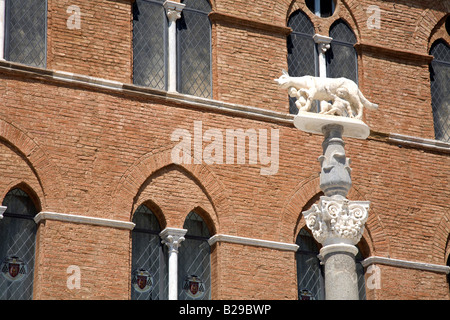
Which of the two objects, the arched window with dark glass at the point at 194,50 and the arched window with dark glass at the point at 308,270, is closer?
the arched window with dark glass at the point at 308,270

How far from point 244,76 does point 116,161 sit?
258 centimetres

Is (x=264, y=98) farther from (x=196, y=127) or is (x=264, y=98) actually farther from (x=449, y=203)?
(x=449, y=203)

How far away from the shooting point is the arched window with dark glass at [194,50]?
17.1m

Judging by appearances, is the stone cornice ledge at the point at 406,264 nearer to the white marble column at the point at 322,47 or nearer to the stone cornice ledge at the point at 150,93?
the stone cornice ledge at the point at 150,93

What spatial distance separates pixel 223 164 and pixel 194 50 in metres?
1.92

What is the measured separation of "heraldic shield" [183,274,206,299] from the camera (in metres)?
16.0

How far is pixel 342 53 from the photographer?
60.8 feet

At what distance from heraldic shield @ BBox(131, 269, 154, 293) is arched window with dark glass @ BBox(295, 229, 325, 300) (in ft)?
7.48

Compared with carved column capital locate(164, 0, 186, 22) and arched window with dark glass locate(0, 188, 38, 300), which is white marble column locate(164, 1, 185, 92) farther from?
arched window with dark glass locate(0, 188, 38, 300)

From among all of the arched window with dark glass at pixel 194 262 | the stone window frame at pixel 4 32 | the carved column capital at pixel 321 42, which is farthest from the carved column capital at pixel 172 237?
the carved column capital at pixel 321 42

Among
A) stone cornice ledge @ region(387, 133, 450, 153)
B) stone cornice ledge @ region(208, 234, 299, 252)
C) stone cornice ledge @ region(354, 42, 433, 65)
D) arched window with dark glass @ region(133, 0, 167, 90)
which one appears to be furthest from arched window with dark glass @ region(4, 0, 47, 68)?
stone cornice ledge @ region(387, 133, 450, 153)

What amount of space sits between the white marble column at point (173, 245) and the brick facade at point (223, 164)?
13cm

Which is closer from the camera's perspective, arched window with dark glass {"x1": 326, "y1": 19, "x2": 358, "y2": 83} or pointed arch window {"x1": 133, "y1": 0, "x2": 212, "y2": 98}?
pointed arch window {"x1": 133, "y1": 0, "x2": 212, "y2": 98}
